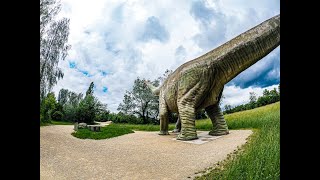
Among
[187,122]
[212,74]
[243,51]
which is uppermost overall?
[243,51]

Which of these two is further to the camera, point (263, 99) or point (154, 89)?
point (154, 89)

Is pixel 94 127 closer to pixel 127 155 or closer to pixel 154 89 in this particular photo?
pixel 127 155

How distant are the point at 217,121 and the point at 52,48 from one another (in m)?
1.66

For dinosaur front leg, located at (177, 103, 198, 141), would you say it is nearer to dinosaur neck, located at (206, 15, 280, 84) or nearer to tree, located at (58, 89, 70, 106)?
dinosaur neck, located at (206, 15, 280, 84)

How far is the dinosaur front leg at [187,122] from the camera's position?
8.00ft

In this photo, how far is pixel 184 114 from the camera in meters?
2.54

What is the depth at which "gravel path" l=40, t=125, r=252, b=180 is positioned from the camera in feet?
7.06

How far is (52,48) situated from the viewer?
2.52 metres

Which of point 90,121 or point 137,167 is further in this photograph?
point 90,121

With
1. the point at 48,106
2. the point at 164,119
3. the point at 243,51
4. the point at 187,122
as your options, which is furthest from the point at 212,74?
the point at 48,106
